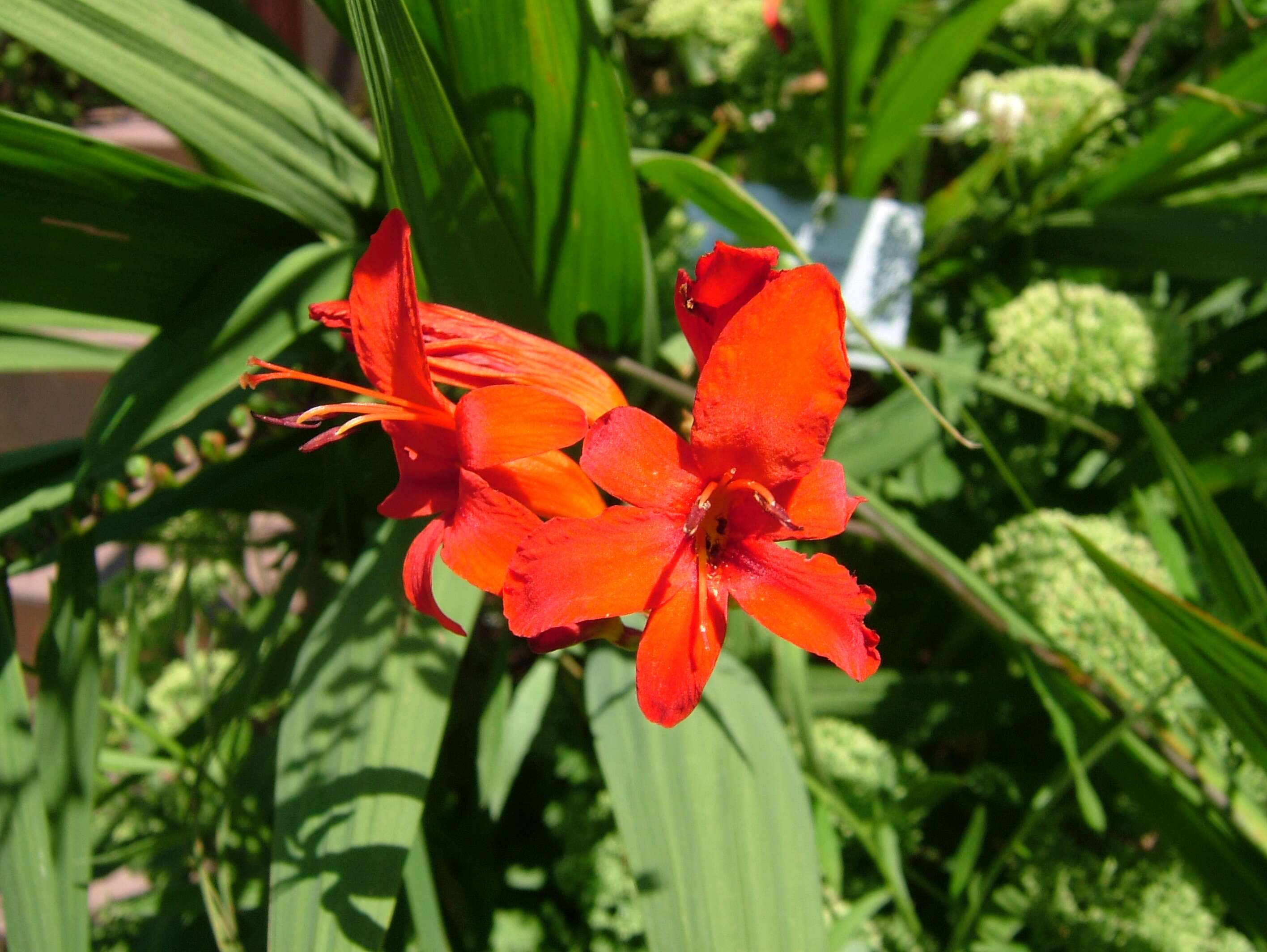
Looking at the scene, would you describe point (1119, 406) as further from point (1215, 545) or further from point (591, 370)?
point (591, 370)

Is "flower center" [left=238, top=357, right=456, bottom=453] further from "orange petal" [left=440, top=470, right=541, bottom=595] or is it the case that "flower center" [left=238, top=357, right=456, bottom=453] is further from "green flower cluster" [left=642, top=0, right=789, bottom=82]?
"green flower cluster" [left=642, top=0, right=789, bottom=82]

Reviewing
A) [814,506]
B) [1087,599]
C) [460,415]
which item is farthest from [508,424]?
[1087,599]

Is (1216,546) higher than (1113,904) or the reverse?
higher

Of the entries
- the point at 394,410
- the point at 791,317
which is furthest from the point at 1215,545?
the point at 394,410

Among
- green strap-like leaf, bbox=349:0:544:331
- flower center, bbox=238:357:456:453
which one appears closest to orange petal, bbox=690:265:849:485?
flower center, bbox=238:357:456:453

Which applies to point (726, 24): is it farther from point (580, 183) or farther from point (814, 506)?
point (814, 506)

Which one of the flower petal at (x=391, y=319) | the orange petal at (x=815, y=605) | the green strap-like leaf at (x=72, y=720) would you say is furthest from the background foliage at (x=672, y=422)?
the orange petal at (x=815, y=605)

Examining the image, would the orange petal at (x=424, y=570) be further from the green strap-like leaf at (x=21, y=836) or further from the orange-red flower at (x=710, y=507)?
the green strap-like leaf at (x=21, y=836)

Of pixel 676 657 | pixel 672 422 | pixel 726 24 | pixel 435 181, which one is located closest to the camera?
pixel 676 657
